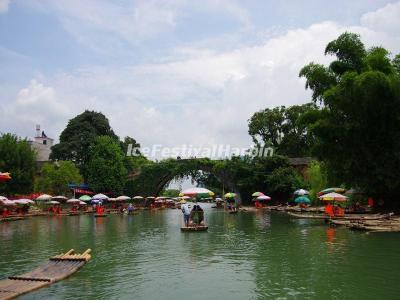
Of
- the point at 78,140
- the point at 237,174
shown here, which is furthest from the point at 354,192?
the point at 78,140

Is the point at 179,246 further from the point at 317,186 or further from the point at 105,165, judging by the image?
the point at 105,165

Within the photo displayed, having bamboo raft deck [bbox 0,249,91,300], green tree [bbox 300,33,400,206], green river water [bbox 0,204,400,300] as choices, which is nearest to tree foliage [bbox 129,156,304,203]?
green tree [bbox 300,33,400,206]

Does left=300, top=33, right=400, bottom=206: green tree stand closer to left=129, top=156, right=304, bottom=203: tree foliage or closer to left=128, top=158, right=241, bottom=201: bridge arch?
left=129, top=156, right=304, bottom=203: tree foliage

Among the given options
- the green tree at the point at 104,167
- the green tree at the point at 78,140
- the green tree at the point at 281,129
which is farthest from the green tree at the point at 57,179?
the green tree at the point at 281,129

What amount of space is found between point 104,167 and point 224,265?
137ft

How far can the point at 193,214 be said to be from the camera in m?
22.6

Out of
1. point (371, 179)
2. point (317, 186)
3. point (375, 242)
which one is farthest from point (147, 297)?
point (317, 186)

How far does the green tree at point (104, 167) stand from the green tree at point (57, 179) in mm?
3397

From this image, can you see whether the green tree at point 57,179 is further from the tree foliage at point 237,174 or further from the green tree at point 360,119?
the green tree at point 360,119

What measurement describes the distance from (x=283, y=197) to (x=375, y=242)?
116 feet

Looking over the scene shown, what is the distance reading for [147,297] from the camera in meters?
8.84

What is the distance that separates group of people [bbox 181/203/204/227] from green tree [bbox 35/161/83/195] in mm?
27841

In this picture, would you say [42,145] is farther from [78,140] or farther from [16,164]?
[16,164]

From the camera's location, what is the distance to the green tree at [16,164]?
41094mm
